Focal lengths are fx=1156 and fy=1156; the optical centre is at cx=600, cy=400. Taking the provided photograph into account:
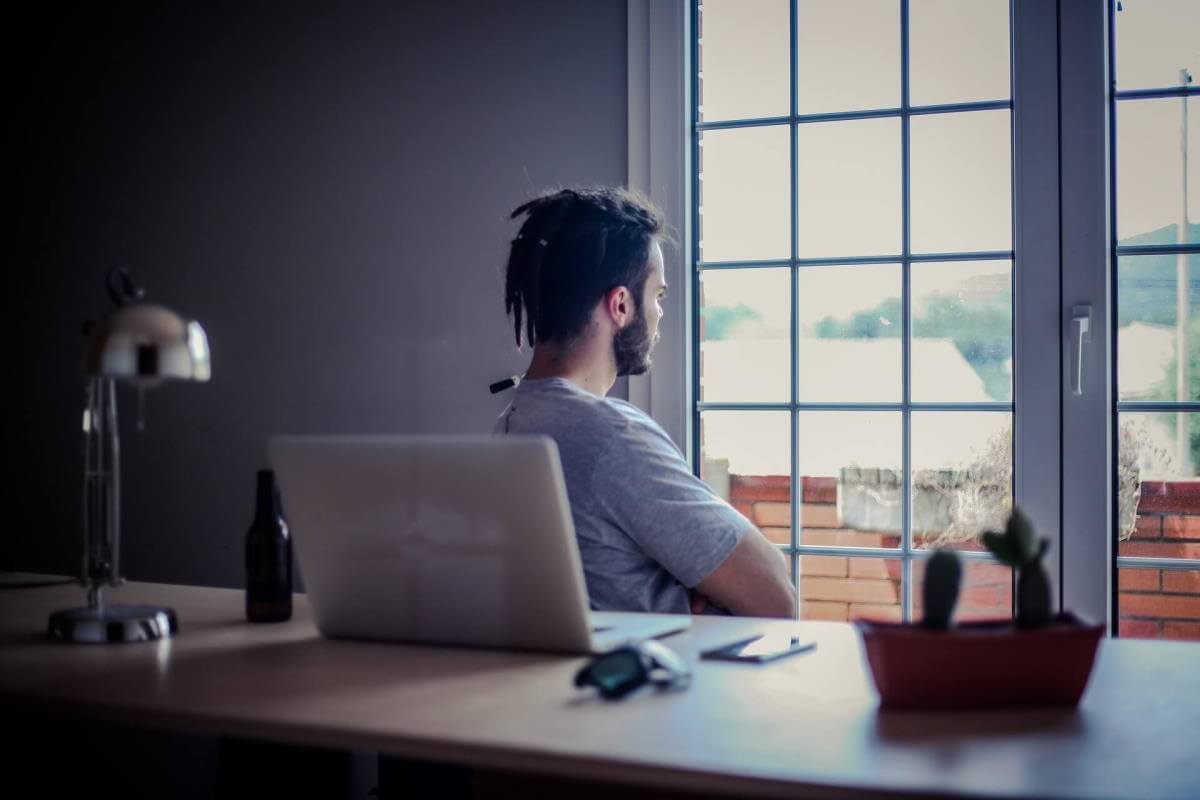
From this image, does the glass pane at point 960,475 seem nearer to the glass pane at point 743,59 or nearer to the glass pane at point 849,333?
the glass pane at point 849,333

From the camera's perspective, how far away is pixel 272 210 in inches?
134

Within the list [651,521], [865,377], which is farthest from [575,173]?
[651,521]

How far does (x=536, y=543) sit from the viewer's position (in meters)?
1.39

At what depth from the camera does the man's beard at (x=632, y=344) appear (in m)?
2.27

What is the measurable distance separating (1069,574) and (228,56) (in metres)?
2.75

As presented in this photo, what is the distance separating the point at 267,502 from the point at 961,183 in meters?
1.88

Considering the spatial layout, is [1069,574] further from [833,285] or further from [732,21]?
[732,21]

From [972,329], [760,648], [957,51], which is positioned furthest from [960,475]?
[760,648]

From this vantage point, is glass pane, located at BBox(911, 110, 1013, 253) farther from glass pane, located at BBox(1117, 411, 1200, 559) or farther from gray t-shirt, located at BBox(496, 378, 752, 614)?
gray t-shirt, located at BBox(496, 378, 752, 614)

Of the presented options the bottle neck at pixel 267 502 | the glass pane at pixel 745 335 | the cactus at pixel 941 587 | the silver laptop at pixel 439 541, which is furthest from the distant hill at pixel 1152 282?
the bottle neck at pixel 267 502

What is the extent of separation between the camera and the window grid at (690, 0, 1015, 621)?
288 centimetres

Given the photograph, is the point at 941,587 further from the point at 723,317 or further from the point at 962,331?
the point at 723,317

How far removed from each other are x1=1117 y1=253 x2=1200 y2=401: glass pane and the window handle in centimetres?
9

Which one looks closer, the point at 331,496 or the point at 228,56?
the point at 331,496
